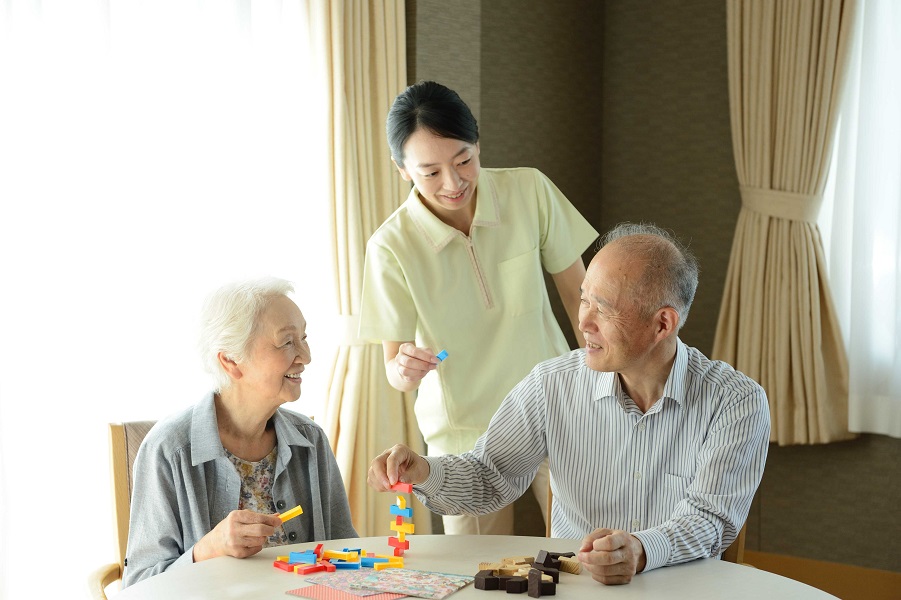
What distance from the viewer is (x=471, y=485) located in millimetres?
2246

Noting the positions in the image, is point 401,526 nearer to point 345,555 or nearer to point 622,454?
point 345,555

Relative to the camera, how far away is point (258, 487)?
226cm

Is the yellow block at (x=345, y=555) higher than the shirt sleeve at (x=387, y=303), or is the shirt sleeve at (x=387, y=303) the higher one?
the shirt sleeve at (x=387, y=303)

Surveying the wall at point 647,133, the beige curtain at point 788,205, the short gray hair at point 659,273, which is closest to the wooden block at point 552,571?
the short gray hair at point 659,273

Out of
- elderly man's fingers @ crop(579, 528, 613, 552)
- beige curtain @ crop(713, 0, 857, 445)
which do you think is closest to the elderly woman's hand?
elderly man's fingers @ crop(579, 528, 613, 552)

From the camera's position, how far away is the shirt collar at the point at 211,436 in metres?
2.18

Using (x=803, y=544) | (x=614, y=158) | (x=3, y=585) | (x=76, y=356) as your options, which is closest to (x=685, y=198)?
(x=614, y=158)

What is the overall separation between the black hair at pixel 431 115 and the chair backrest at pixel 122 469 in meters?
0.99

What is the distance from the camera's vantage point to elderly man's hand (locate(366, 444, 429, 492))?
2037 millimetres

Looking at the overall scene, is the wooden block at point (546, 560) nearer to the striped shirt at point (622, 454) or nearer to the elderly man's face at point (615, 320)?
the striped shirt at point (622, 454)

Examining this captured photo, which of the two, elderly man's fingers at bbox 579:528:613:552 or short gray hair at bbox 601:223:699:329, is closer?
elderly man's fingers at bbox 579:528:613:552

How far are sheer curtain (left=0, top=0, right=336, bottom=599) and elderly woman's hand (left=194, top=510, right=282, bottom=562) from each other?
75 centimetres

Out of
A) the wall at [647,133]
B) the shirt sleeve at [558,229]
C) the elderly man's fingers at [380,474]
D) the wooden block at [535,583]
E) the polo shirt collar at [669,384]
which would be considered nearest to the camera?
the wooden block at [535,583]

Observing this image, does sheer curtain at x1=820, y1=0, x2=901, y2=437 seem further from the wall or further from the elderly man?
the elderly man
